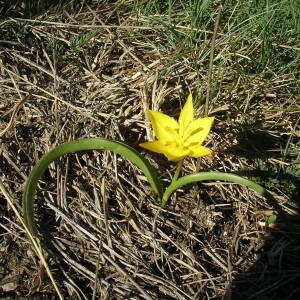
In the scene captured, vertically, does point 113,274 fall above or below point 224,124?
below

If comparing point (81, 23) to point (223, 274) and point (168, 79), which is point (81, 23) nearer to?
point (168, 79)

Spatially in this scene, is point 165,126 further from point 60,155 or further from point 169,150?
point 60,155

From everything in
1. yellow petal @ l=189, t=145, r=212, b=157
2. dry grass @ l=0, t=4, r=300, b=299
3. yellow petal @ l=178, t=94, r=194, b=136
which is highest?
yellow petal @ l=178, t=94, r=194, b=136

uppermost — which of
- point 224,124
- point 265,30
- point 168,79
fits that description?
point 265,30

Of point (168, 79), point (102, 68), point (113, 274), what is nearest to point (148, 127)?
point (168, 79)

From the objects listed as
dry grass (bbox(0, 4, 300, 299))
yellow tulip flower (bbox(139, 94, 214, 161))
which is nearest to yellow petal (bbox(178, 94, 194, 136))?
yellow tulip flower (bbox(139, 94, 214, 161))

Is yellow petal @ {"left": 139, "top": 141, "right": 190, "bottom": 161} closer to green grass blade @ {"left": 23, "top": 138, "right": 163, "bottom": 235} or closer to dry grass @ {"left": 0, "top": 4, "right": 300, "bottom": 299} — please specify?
green grass blade @ {"left": 23, "top": 138, "right": 163, "bottom": 235}

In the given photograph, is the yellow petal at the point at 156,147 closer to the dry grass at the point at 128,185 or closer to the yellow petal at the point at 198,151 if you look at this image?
the yellow petal at the point at 198,151
